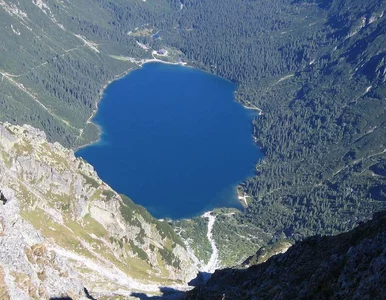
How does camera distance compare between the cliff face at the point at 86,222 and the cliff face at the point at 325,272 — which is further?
the cliff face at the point at 86,222

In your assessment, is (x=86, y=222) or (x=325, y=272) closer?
(x=325, y=272)

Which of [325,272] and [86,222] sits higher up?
[86,222]

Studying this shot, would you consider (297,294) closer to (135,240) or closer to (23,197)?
(23,197)

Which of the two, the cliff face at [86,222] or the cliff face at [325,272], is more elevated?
the cliff face at [86,222]

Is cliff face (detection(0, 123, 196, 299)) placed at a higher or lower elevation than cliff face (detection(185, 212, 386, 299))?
higher

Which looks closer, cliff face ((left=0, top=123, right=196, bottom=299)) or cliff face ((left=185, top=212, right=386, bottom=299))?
cliff face ((left=185, top=212, right=386, bottom=299))
